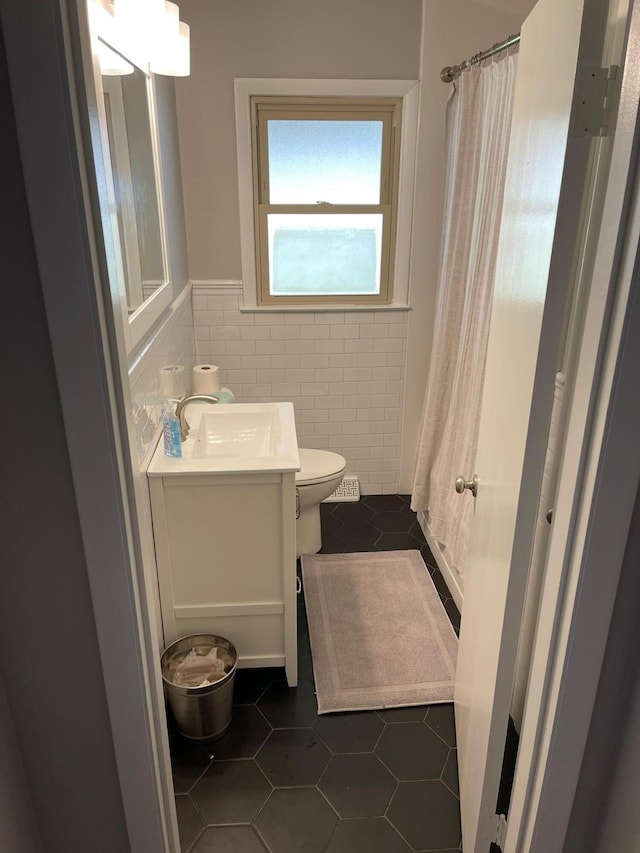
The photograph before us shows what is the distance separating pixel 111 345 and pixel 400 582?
7.10ft

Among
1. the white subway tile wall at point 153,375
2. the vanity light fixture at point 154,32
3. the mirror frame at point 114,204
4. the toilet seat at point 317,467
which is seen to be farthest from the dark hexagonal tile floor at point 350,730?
the vanity light fixture at point 154,32

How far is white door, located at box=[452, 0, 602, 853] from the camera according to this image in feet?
3.54

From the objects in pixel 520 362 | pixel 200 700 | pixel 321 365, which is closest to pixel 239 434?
pixel 200 700

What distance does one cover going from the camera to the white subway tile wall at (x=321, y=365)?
335 centimetres

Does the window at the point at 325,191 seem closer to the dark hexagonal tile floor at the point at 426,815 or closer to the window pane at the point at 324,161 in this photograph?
the window pane at the point at 324,161

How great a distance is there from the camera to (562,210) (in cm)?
106

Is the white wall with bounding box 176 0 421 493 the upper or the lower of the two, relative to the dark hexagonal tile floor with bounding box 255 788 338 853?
upper

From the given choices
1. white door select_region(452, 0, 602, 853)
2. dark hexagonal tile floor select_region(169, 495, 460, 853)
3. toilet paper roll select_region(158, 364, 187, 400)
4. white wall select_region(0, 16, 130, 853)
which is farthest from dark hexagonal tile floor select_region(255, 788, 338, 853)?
toilet paper roll select_region(158, 364, 187, 400)

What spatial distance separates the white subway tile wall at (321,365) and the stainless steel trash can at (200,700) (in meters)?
1.61

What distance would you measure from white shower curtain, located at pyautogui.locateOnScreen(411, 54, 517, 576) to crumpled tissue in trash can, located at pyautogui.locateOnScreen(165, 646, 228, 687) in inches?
43.8

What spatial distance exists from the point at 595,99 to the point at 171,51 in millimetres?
1549

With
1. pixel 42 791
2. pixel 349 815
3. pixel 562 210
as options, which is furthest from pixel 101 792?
pixel 562 210

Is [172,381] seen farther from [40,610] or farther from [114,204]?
[40,610]

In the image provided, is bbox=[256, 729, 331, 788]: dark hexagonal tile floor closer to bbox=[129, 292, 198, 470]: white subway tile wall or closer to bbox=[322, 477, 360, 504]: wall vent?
bbox=[129, 292, 198, 470]: white subway tile wall
